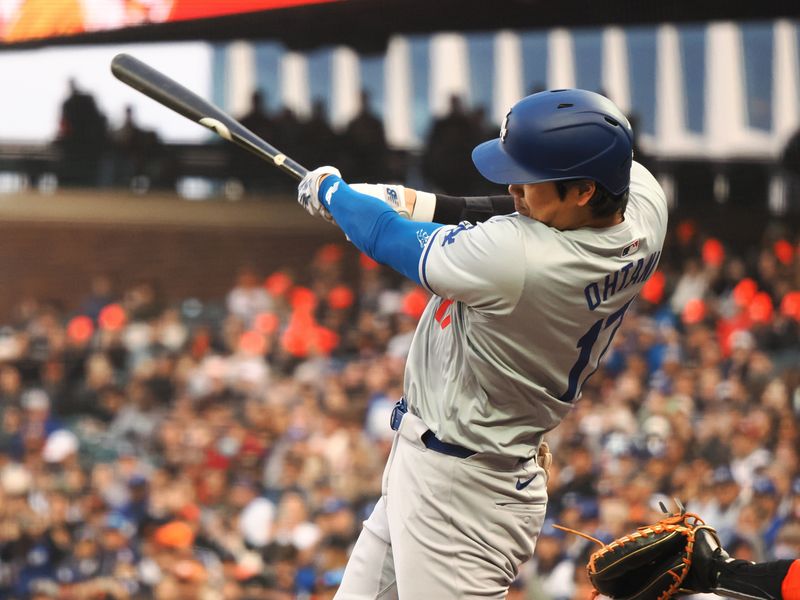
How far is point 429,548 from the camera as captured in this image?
241cm

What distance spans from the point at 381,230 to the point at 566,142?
A: 0.40 m

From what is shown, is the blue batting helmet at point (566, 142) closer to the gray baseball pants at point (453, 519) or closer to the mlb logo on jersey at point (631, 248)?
the mlb logo on jersey at point (631, 248)

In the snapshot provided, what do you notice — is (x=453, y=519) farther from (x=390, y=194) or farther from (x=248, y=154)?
(x=248, y=154)

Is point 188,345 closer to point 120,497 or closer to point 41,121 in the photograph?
point 120,497

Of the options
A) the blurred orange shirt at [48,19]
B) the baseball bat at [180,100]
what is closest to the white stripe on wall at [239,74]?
the blurred orange shirt at [48,19]

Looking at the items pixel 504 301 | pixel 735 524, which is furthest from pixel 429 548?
pixel 735 524

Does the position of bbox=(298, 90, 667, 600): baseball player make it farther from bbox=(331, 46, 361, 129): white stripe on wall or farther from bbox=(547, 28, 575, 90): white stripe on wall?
bbox=(331, 46, 361, 129): white stripe on wall

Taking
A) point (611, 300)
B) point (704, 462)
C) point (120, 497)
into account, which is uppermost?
point (611, 300)

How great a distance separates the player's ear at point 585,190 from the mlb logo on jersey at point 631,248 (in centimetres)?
13

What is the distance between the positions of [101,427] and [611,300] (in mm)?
6520

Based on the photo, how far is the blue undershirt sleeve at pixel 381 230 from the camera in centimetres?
230

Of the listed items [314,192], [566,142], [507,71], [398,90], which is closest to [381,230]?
[314,192]

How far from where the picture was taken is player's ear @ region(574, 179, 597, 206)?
2.26m

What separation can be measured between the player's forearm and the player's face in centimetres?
42
